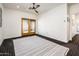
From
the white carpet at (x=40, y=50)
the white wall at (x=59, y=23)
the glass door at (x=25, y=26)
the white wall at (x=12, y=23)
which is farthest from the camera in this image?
the glass door at (x=25, y=26)

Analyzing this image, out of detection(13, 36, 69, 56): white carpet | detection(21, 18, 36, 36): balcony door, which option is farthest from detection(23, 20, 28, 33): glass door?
detection(13, 36, 69, 56): white carpet

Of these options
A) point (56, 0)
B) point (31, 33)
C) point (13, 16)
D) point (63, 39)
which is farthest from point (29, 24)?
point (56, 0)

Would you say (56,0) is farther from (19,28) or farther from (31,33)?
(31,33)

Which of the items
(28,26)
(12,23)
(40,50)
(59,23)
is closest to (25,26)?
(28,26)

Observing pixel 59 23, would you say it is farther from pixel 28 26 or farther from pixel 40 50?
pixel 28 26

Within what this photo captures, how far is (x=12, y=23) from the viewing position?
595 cm

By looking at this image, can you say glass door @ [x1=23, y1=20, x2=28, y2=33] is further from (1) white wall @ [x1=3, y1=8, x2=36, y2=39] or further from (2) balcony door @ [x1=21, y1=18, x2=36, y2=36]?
(1) white wall @ [x1=3, y1=8, x2=36, y2=39]

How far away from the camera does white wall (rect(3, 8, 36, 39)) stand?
544 centimetres

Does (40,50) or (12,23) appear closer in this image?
(40,50)

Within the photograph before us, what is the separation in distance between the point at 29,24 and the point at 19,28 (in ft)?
4.62

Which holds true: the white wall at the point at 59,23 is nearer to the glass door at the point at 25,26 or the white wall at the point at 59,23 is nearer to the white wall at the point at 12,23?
the glass door at the point at 25,26

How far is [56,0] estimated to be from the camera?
173 cm

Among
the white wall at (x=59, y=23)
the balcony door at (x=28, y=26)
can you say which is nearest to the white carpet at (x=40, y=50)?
the white wall at (x=59, y=23)

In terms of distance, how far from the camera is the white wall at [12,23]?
544cm
